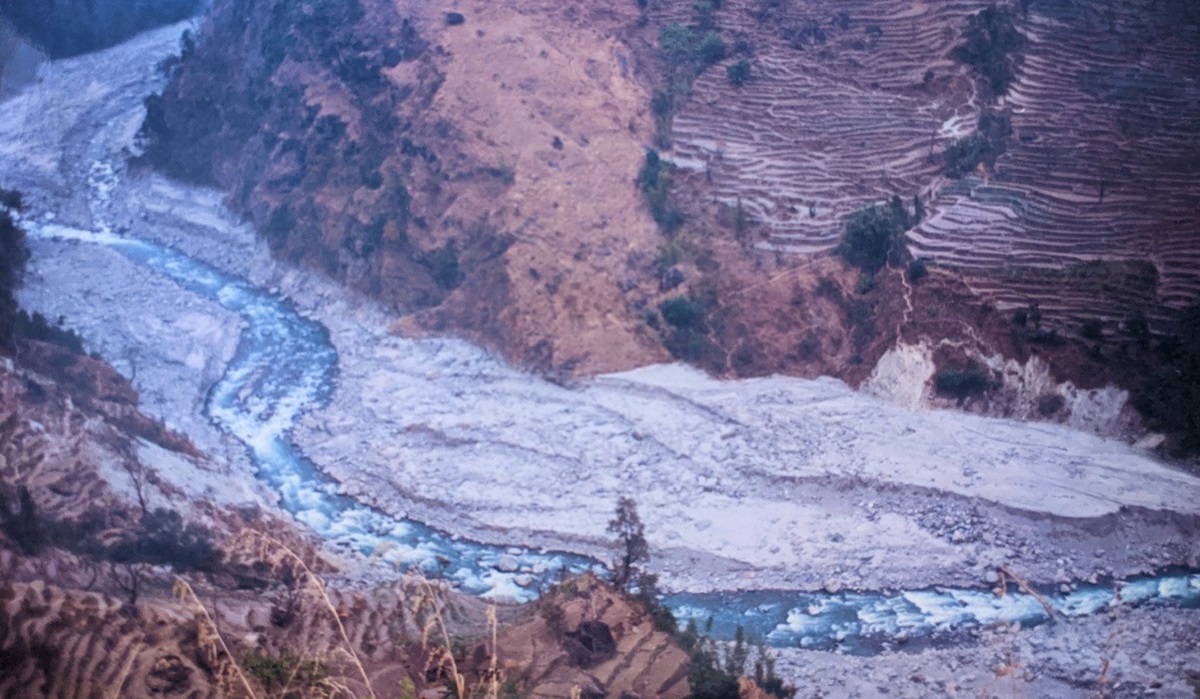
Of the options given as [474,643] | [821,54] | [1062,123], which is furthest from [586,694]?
[821,54]

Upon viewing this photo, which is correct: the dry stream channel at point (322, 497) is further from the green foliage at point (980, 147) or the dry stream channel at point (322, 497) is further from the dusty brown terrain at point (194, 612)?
the green foliage at point (980, 147)

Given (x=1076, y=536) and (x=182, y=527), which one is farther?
(x=1076, y=536)

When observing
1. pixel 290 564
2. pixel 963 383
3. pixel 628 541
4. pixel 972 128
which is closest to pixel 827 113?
pixel 972 128

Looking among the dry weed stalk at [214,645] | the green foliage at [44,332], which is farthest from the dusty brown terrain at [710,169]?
the dry weed stalk at [214,645]

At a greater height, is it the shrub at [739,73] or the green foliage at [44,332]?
the shrub at [739,73]

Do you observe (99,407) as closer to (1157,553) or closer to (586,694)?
(586,694)

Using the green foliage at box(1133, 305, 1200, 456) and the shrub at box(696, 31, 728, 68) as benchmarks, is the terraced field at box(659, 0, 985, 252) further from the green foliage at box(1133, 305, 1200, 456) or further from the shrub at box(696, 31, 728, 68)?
the green foliage at box(1133, 305, 1200, 456)
